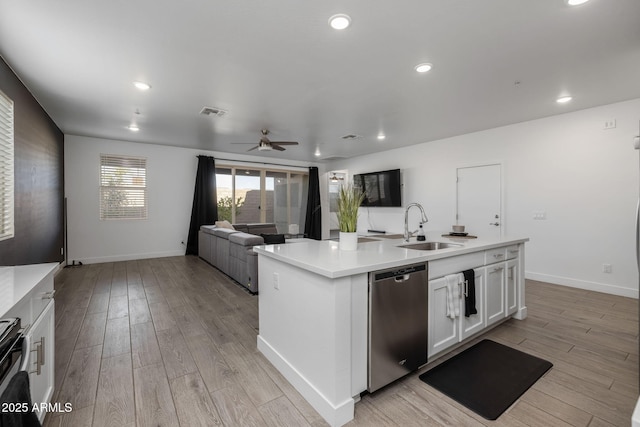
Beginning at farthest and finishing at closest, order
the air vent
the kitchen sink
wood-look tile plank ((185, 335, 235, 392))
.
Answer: the air vent, the kitchen sink, wood-look tile plank ((185, 335, 235, 392))

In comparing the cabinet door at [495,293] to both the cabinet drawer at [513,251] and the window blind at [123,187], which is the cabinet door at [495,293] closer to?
the cabinet drawer at [513,251]

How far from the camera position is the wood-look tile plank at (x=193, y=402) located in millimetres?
1625

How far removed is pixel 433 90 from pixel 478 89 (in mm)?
518

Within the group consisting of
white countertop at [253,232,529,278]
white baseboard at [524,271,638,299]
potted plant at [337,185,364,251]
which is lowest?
white baseboard at [524,271,638,299]

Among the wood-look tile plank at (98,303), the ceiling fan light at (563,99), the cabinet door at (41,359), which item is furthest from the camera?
the ceiling fan light at (563,99)

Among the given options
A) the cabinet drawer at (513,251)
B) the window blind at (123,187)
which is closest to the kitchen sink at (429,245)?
the cabinet drawer at (513,251)

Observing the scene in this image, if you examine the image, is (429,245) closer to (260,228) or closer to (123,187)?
(260,228)

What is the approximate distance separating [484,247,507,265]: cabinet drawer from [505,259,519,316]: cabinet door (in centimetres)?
15

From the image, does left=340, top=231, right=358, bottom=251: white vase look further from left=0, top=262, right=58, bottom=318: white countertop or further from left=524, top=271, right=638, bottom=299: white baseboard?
left=524, top=271, right=638, bottom=299: white baseboard

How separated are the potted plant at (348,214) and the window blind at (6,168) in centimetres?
308

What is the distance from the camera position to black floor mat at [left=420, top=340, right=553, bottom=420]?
1787 mm

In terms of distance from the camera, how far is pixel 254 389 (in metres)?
1.90

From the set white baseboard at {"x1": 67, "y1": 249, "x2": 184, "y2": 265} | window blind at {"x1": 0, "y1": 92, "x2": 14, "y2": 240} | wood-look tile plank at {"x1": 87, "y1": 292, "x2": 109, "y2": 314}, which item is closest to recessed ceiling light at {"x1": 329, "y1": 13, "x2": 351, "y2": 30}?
window blind at {"x1": 0, "y1": 92, "x2": 14, "y2": 240}

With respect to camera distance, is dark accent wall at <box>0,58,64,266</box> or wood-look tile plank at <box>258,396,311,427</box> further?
dark accent wall at <box>0,58,64,266</box>
